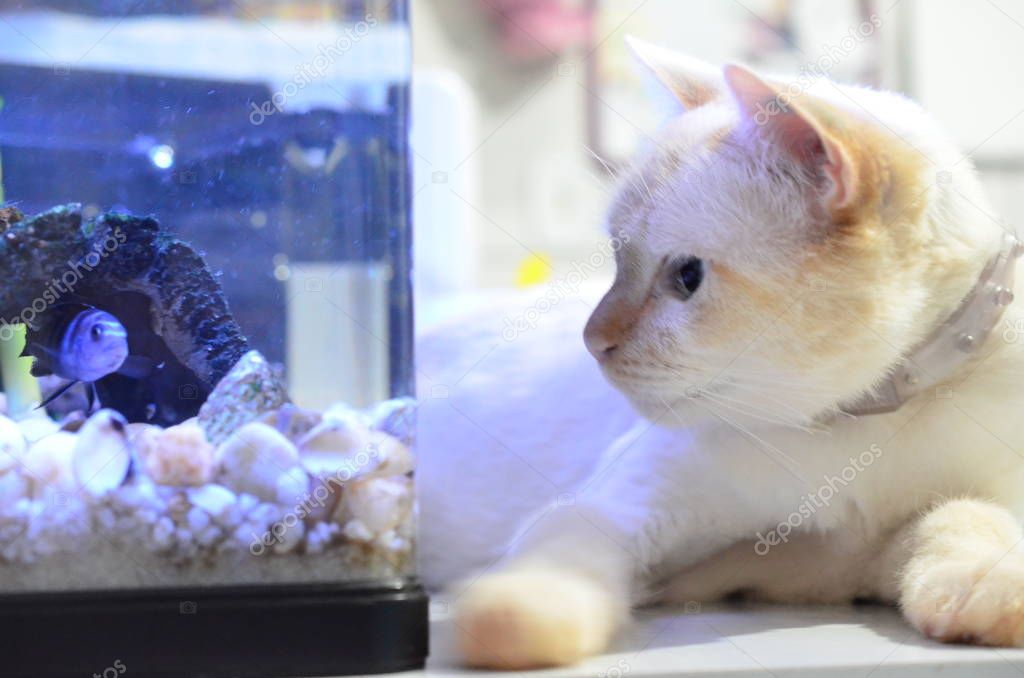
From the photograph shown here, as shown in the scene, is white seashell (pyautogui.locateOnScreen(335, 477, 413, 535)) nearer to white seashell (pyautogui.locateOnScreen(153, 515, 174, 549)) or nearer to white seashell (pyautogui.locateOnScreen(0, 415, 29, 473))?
white seashell (pyautogui.locateOnScreen(153, 515, 174, 549))

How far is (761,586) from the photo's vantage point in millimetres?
989

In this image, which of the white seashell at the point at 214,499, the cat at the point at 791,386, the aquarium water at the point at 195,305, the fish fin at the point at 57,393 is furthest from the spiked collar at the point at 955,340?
the fish fin at the point at 57,393

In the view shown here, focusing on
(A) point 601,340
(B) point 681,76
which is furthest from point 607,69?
(A) point 601,340

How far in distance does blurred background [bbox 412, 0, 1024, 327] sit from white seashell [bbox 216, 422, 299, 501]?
80.0 inches

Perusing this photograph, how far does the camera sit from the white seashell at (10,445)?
69 centimetres

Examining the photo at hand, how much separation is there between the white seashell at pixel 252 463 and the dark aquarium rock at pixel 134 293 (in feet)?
0.12

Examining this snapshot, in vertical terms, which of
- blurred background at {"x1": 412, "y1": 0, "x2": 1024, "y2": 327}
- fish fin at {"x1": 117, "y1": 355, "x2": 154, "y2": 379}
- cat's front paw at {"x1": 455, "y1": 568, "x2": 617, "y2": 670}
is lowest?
cat's front paw at {"x1": 455, "y1": 568, "x2": 617, "y2": 670}

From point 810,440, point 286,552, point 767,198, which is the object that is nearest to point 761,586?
point 810,440

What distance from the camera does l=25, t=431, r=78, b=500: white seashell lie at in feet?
2.25

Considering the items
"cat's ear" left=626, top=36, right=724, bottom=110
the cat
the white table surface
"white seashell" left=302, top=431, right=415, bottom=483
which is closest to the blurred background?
"cat's ear" left=626, top=36, right=724, bottom=110

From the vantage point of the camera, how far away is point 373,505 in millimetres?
710

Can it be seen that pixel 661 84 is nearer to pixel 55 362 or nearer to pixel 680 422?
pixel 680 422

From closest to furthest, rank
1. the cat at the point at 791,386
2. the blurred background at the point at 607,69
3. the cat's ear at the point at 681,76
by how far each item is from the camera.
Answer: the cat at the point at 791,386
the cat's ear at the point at 681,76
the blurred background at the point at 607,69

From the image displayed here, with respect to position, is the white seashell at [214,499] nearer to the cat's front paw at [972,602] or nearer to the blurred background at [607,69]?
the cat's front paw at [972,602]
